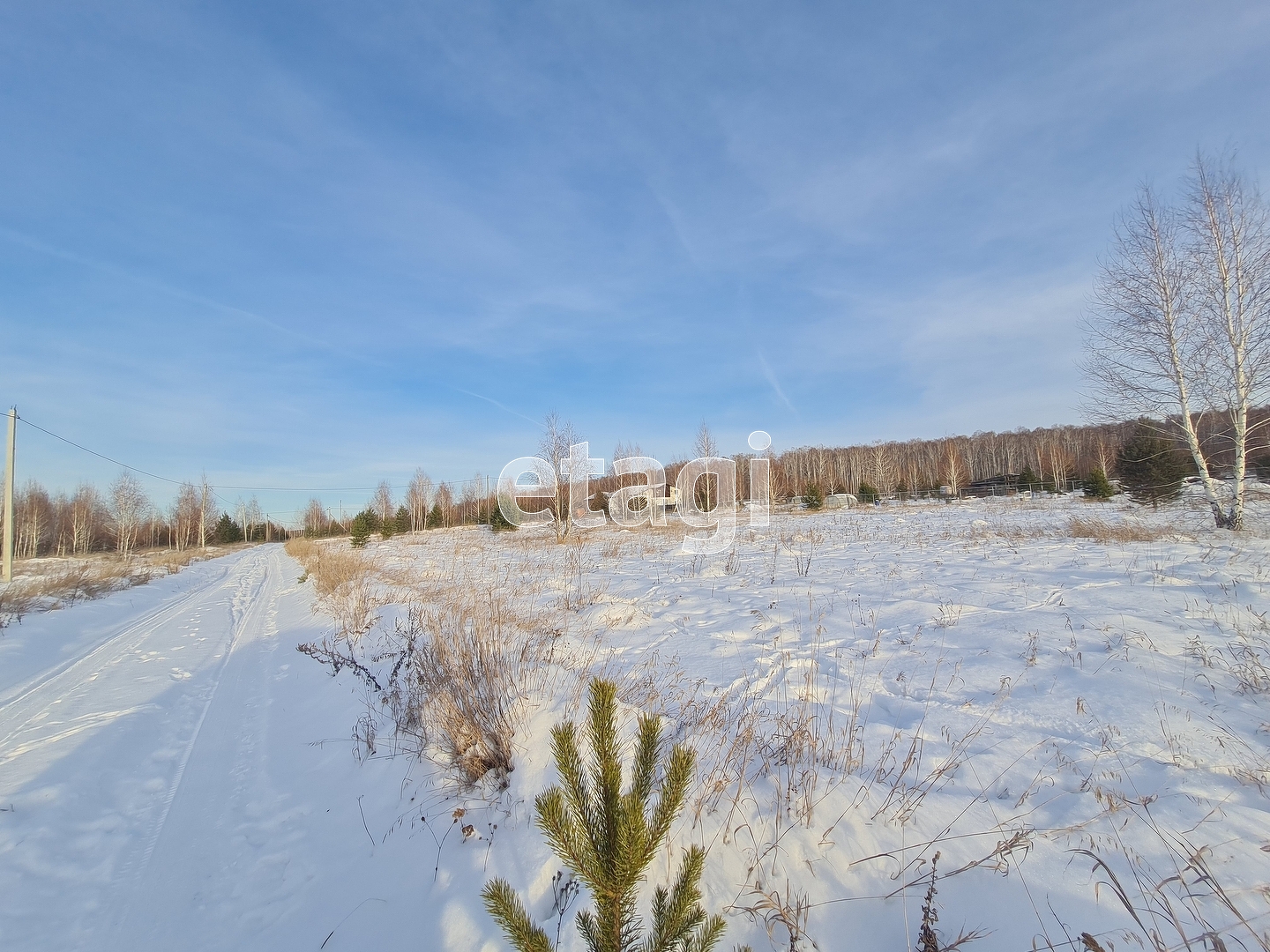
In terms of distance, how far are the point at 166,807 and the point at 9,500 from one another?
20.4m

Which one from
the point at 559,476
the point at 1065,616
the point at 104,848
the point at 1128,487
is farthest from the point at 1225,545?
the point at 559,476

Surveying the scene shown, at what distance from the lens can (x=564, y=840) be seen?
4.49ft

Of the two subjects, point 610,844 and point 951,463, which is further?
point 951,463

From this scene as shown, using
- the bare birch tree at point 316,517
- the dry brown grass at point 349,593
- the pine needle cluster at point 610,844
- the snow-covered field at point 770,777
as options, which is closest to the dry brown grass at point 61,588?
the dry brown grass at point 349,593

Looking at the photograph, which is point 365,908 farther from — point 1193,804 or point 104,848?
point 1193,804

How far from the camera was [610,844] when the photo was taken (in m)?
1.39

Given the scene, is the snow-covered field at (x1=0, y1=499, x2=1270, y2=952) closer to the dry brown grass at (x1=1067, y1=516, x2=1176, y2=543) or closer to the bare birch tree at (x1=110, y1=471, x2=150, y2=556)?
the dry brown grass at (x1=1067, y1=516, x2=1176, y2=543)

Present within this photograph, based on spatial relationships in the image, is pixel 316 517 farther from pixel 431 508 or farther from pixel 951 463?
pixel 951 463

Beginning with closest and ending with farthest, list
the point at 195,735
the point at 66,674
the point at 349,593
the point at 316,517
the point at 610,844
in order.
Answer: the point at 610,844, the point at 195,735, the point at 66,674, the point at 349,593, the point at 316,517

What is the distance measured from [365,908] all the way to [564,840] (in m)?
1.83
